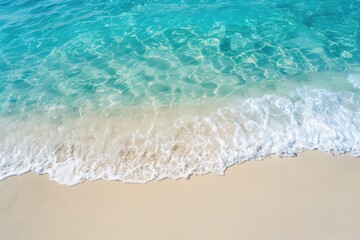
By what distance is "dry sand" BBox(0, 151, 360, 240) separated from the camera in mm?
4328

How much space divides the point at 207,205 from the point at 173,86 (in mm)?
3845

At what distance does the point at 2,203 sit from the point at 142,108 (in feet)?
11.9

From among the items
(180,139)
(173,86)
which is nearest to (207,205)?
(180,139)

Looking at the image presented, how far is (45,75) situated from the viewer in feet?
27.5

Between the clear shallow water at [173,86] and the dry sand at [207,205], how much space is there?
0.29 m

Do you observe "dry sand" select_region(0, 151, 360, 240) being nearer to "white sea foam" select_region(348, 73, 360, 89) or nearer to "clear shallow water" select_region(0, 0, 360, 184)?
"clear shallow water" select_region(0, 0, 360, 184)

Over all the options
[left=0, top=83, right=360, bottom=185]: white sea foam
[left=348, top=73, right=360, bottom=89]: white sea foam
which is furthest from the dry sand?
[left=348, top=73, right=360, bottom=89]: white sea foam

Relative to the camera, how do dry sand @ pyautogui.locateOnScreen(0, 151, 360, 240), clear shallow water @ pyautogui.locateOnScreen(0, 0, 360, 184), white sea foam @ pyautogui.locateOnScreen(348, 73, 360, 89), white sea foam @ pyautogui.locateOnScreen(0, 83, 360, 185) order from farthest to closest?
1. white sea foam @ pyautogui.locateOnScreen(348, 73, 360, 89)
2. clear shallow water @ pyautogui.locateOnScreen(0, 0, 360, 184)
3. white sea foam @ pyautogui.locateOnScreen(0, 83, 360, 185)
4. dry sand @ pyautogui.locateOnScreen(0, 151, 360, 240)

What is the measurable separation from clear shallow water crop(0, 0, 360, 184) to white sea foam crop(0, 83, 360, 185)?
0.03 meters

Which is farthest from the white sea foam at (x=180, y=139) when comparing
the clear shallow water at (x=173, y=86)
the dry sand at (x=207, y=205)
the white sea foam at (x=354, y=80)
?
the white sea foam at (x=354, y=80)

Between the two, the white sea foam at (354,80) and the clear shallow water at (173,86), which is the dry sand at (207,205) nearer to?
the clear shallow water at (173,86)

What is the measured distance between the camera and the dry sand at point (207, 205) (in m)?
4.33

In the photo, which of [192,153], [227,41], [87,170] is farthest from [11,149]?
[227,41]

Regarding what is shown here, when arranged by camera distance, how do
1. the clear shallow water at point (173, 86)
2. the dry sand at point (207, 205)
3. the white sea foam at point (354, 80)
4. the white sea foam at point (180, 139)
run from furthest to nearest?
1. the white sea foam at point (354, 80)
2. the clear shallow water at point (173, 86)
3. the white sea foam at point (180, 139)
4. the dry sand at point (207, 205)
